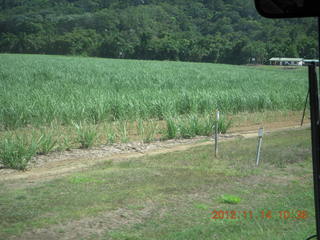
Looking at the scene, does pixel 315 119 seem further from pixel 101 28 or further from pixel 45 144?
pixel 101 28

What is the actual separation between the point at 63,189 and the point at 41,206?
687 millimetres

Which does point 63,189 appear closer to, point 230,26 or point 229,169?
point 229,169

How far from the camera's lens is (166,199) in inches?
205

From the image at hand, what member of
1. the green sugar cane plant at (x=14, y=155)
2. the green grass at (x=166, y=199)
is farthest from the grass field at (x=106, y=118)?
the green grass at (x=166, y=199)

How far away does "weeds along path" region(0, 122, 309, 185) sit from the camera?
21.8ft

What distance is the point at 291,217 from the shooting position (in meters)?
4.61

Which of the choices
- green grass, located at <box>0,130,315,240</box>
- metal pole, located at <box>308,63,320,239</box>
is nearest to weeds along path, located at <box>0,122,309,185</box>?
green grass, located at <box>0,130,315,240</box>

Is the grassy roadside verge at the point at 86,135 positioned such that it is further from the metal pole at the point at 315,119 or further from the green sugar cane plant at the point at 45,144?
the metal pole at the point at 315,119

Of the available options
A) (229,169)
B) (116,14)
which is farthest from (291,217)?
(116,14)

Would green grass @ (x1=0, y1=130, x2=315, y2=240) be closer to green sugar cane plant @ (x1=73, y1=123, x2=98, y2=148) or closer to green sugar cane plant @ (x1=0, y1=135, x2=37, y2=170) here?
green sugar cane plant @ (x1=0, y1=135, x2=37, y2=170)
